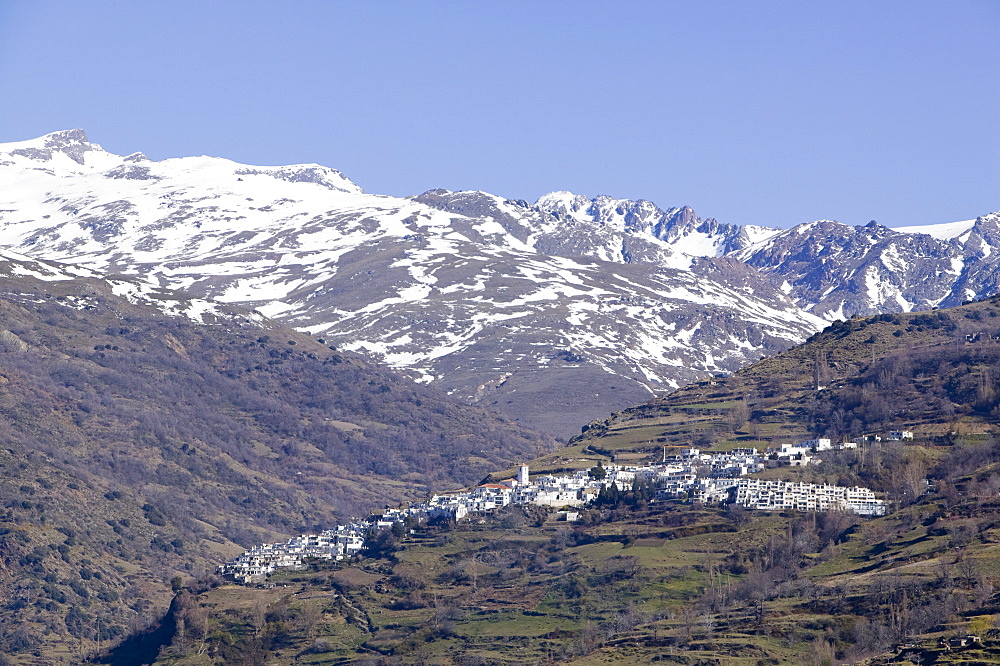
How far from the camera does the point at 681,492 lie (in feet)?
590

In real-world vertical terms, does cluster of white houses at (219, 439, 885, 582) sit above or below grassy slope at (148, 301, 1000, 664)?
above

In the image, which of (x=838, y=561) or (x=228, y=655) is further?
(x=228, y=655)

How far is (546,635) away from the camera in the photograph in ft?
485

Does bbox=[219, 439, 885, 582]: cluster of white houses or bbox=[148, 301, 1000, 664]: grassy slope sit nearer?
bbox=[148, 301, 1000, 664]: grassy slope

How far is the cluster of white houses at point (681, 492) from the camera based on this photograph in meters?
170

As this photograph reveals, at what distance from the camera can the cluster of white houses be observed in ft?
557

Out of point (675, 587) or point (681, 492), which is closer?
point (675, 587)

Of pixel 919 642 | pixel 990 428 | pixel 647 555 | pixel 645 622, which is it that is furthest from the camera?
pixel 990 428

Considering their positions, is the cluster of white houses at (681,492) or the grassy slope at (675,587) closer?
the grassy slope at (675,587)

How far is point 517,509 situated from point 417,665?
39.2 meters

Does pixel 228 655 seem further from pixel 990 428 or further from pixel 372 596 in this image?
pixel 990 428

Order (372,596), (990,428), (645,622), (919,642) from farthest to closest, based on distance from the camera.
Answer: (990,428), (372,596), (645,622), (919,642)

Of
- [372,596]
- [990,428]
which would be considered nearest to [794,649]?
[372,596]

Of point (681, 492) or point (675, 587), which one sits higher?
point (681, 492)
